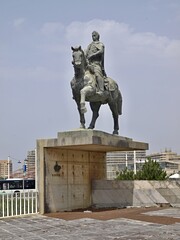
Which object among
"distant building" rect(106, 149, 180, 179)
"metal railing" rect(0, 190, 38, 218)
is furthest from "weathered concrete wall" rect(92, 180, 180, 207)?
"distant building" rect(106, 149, 180, 179)

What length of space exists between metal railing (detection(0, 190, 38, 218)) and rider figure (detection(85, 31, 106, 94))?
3588 millimetres

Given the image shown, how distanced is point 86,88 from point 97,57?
4.43ft

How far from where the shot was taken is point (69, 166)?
1277 cm

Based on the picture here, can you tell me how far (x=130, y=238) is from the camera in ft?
24.4

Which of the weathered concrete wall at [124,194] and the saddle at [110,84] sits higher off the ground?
the saddle at [110,84]

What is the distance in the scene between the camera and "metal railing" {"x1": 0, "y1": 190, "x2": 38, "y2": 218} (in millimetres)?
11000

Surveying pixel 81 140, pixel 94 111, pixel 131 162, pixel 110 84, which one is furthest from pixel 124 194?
pixel 131 162

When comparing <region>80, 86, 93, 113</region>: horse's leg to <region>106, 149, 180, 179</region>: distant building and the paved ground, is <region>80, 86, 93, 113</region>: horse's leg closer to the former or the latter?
the paved ground

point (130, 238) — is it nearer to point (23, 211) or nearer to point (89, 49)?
point (23, 211)

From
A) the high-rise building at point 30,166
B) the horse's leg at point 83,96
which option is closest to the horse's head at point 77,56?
the horse's leg at point 83,96

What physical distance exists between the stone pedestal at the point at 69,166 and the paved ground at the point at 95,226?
821 mm

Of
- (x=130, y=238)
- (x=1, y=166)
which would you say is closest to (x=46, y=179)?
(x=130, y=238)

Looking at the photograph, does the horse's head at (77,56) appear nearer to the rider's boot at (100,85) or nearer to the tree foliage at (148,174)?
the rider's boot at (100,85)

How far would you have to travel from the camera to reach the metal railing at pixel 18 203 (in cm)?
1100
